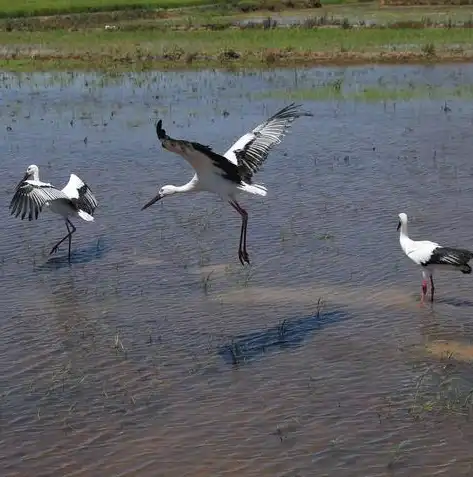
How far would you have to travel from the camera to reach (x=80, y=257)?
39.2 ft

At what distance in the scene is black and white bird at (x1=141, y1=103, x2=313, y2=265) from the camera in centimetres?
1015

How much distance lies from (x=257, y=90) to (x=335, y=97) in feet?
8.33

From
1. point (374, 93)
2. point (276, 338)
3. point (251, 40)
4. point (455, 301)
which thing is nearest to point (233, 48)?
point (251, 40)

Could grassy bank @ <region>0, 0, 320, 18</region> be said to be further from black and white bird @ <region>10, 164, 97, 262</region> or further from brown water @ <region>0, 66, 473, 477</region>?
black and white bird @ <region>10, 164, 97, 262</region>

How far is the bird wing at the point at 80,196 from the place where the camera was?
1233 cm

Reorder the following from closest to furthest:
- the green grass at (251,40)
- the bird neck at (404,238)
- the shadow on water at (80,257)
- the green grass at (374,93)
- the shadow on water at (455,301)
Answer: the shadow on water at (455,301) → the bird neck at (404,238) → the shadow on water at (80,257) → the green grass at (374,93) → the green grass at (251,40)

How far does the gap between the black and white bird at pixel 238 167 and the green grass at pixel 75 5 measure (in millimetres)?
42396

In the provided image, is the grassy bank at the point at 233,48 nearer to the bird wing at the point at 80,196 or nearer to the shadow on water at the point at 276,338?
the bird wing at the point at 80,196

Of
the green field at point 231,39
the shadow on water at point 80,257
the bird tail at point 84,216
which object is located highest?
the bird tail at point 84,216

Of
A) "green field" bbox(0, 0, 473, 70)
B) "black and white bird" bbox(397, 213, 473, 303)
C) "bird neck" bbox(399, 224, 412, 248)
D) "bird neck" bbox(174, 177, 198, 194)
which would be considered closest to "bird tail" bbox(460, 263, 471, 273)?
"black and white bird" bbox(397, 213, 473, 303)

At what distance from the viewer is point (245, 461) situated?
21.7 ft

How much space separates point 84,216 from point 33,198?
67 cm

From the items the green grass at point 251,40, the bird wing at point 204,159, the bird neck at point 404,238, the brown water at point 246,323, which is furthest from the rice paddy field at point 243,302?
the green grass at point 251,40

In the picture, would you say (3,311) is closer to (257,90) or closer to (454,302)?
(454,302)
